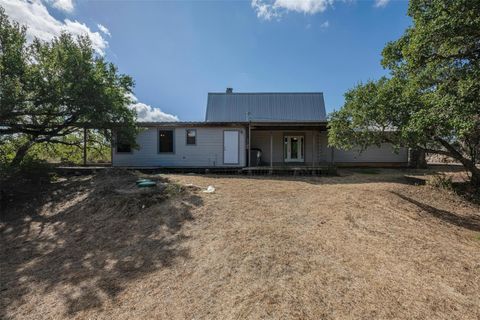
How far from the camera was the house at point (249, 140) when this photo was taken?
43.4 feet

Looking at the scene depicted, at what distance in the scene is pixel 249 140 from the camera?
12.7 m

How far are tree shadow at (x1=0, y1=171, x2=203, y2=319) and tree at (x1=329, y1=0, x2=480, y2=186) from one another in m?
5.95

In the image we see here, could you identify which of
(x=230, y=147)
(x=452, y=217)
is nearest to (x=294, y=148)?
(x=230, y=147)

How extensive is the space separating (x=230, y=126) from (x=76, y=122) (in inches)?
269

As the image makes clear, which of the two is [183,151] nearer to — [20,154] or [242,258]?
[20,154]

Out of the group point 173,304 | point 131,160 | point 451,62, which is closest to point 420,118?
point 451,62

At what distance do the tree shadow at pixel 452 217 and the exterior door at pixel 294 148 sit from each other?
352 inches

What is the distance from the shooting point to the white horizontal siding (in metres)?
13.2

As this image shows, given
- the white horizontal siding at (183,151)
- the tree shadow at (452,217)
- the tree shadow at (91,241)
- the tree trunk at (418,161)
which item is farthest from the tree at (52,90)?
the tree trunk at (418,161)

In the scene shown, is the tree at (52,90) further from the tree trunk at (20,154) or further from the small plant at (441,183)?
the small plant at (441,183)

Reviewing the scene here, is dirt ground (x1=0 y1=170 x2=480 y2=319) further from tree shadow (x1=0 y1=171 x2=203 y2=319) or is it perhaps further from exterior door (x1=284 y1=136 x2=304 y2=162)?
exterior door (x1=284 y1=136 x2=304 y2=162)

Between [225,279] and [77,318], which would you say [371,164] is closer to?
[225,279]

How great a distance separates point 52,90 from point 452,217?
41.3 ft

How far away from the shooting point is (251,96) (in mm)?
20078
